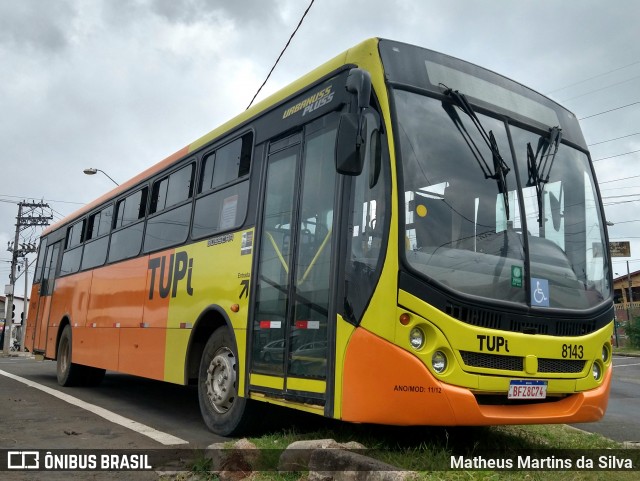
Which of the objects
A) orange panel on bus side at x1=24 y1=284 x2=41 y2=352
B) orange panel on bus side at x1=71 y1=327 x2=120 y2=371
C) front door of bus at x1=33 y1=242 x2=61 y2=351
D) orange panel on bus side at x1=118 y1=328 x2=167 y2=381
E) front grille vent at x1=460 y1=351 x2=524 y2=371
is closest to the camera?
front grille vent at x1=460 y1=351 x2=524 y2=371

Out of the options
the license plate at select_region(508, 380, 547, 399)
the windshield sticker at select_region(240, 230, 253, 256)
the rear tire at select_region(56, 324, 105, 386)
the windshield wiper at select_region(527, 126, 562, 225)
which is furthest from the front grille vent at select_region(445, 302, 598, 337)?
the rear tire at select_region(56, 324, 105, 386)

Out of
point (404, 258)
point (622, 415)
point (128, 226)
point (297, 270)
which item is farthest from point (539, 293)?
point (128, 226)

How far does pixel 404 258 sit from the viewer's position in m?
4.53

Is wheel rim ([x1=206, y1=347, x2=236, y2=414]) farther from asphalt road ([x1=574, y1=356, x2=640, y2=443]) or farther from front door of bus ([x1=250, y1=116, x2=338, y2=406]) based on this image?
asphalt road ([x1=574, y1=356, x2=640, y2=443])

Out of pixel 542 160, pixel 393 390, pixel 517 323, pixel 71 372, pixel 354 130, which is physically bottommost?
pixel 71 372

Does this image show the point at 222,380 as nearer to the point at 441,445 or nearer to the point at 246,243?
the point at 246,243

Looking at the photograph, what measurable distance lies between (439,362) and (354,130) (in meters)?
1.81

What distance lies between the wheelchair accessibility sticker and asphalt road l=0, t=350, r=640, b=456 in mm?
2998

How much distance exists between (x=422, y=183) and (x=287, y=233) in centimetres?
145

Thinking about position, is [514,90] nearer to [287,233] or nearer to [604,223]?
[604,223]

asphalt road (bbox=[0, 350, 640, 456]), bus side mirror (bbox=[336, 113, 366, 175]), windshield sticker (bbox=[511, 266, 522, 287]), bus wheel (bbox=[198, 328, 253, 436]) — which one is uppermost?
bus side mirror (bbox=[336, 113, 366, 175])

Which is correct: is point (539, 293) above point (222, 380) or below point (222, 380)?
above

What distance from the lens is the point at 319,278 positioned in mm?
5156

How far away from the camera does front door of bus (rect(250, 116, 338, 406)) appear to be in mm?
5051
